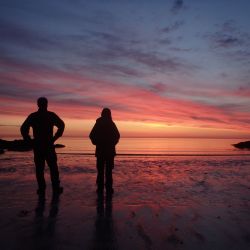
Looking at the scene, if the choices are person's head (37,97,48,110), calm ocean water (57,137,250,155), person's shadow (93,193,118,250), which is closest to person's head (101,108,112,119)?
person's head (37,97,48,110)

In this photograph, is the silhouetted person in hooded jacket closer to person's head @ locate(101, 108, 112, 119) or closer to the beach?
person's head @ locate(101, 108, 112, 119)

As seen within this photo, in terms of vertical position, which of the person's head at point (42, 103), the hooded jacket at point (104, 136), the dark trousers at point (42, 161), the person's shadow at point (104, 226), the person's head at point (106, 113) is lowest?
the person's shadow at point (104, 226)

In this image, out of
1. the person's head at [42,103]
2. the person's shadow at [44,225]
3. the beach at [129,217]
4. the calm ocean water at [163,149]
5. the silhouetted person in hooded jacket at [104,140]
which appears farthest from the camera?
the calm ocean water at [163,149]

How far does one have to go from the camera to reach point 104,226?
512 centimetres

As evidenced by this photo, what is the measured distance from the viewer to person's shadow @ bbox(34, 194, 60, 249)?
166 inches

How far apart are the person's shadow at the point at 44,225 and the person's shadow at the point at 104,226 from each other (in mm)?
627

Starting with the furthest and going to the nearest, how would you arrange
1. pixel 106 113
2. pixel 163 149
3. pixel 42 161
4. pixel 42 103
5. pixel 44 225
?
pixel 163 149 → pixel 106 113 → pixel 42 161 → pixel 42 103 → pixel 44 225

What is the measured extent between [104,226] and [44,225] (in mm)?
936

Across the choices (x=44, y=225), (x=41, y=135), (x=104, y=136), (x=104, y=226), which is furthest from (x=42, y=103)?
(x=104, y=226)

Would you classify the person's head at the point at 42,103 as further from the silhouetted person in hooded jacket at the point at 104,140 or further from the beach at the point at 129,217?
the beach at the point at 129,217

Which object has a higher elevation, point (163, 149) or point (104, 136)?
point (163, 149)

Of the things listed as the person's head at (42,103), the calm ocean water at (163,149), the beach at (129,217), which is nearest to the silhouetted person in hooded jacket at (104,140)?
the beach at (129,217)

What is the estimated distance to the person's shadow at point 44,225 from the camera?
4.21 meters

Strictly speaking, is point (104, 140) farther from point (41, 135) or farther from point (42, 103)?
point (42, 103)
